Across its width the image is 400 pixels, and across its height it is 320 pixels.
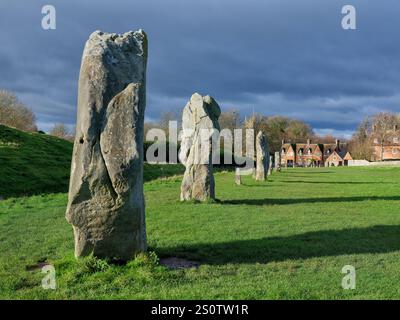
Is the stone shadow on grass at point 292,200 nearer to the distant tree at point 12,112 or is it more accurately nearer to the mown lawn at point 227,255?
the mown lawn at point 227,255

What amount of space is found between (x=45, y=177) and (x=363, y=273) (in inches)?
1182

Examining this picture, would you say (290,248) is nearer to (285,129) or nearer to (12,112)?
(12,112)

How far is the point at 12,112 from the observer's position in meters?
67.3

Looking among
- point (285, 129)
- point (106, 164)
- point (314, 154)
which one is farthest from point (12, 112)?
point (314, 154)

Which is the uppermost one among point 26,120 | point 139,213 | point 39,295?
point 26,120

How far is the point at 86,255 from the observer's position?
25.8ft

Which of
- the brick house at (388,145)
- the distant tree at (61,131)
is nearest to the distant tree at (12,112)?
the distant tree at (61,131)

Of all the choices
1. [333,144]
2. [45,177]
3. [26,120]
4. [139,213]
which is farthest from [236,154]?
[333,144]

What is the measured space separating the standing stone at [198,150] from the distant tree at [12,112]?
5215 centimetres

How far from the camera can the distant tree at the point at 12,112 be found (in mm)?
65562

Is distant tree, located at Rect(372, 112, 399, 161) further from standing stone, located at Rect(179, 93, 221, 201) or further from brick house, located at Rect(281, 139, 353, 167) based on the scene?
standing stone, located at Rect(179, 93, 221, 201)

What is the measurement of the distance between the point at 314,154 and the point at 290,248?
371 ft

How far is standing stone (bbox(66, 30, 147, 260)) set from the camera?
24.9 ft
